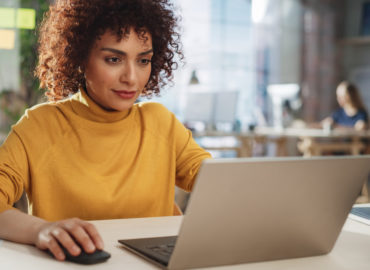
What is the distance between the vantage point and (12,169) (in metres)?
1.17

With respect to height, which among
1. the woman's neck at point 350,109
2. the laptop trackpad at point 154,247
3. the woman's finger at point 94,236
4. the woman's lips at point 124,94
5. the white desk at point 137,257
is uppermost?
the woman's lips at point 124,94

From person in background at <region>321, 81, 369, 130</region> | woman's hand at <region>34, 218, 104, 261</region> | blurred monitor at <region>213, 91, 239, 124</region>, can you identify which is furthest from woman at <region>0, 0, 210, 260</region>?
person in background at <region>321, 81, 369, 130</region>

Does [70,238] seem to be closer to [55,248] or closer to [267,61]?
[55,248]

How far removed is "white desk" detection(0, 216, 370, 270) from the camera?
768 millimetres

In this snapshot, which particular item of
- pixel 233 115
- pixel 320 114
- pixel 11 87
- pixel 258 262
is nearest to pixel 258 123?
pixel 320 114

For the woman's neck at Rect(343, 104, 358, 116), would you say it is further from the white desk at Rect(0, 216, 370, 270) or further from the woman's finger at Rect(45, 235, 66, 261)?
the woman's finger at Rect(45, 235, 66, 261)

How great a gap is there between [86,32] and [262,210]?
0.76 meters

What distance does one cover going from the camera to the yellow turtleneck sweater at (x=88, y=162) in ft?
4.09

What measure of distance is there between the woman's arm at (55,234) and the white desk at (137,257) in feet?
0.05

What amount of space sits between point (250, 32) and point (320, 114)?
6.45 ft

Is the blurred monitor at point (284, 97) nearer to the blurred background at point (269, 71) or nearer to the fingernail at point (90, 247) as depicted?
the blurred background at point (269, 71)

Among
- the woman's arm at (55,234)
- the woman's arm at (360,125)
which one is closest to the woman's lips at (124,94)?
the woman's arm at (55,234)

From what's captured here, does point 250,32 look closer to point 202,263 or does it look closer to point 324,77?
point 324,77

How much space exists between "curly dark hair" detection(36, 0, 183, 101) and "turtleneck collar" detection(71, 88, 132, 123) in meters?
0.07
